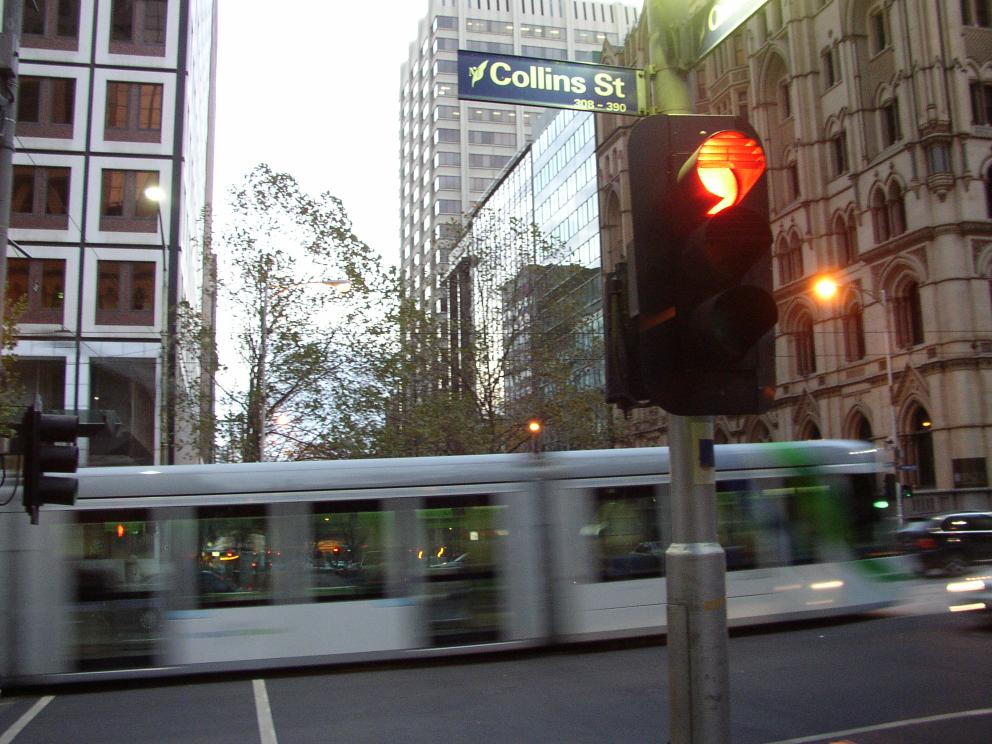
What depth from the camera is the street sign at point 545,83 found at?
5168mm

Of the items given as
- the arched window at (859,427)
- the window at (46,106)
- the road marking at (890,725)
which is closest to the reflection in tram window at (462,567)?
the road marking at (890,725)

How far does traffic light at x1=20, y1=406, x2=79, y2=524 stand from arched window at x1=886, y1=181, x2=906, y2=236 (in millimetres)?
38180

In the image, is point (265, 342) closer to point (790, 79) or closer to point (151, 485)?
point (151, 485)

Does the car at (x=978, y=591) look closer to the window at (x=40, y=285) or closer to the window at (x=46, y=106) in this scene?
the window at (x=40, y=285)

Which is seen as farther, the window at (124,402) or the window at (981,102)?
the window at (981,102)

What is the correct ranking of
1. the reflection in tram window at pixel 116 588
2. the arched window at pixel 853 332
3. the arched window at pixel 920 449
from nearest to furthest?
the reflection in tram window at pixel 116 588 < the arched window at pixel 920 449 < the arched window at pixel 853 332

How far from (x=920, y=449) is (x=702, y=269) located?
129 ft

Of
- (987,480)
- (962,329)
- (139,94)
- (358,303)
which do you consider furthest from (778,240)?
(139,94)

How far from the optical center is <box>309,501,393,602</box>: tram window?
11852 mm

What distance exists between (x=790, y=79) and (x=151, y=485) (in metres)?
43.1

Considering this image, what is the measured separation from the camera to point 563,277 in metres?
29.8

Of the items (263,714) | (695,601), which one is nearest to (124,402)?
(263,714)

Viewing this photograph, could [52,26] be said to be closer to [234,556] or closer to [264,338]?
[264,338]

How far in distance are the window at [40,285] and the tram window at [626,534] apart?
3166 centimetres
